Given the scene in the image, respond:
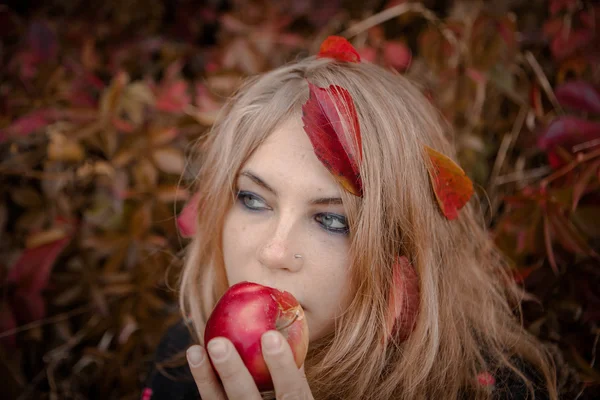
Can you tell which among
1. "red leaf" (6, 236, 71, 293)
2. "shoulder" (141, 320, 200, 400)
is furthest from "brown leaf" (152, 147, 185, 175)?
"shoulder" (141, 320, 200, 400)

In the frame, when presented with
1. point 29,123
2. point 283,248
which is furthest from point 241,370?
point 29,123

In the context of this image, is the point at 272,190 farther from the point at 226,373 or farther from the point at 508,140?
the point at 508,140

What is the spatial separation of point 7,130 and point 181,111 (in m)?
0.47

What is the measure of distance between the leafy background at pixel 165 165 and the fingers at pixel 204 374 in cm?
58

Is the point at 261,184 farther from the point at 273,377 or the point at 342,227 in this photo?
the point at 273,377

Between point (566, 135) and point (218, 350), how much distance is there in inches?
37.4

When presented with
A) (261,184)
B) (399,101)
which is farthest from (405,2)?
(261,184)

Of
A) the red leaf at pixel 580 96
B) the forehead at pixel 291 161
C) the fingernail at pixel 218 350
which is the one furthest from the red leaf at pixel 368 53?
the fingernail at pixel 218 350

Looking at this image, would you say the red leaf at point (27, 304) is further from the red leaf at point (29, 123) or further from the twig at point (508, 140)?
the twig at point (508, 140)

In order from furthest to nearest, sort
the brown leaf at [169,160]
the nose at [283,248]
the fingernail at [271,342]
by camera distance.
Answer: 1. the brown leaf at [169,160]
2. the nose at [283,248]
3. the fingernail at [271,342]

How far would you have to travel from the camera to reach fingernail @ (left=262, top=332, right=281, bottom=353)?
25.5 inches

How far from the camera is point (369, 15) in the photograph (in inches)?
67.7

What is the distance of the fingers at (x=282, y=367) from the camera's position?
649 mm

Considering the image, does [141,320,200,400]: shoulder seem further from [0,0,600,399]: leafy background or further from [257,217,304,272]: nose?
[257,217,304,272]: nose
